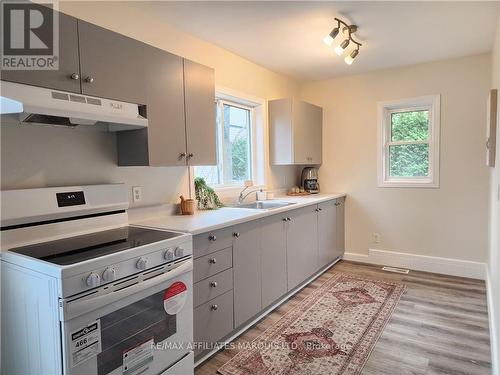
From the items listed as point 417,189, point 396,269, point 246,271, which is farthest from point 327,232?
point 246,271

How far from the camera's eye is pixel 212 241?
2053 mm

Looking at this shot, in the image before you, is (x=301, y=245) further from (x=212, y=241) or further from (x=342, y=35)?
(x=342, y=35)

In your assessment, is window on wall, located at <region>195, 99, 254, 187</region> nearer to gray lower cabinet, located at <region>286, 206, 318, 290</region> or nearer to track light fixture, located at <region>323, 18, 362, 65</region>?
gray lower cabinet, located at <region>286, 206, 318, 290</region>

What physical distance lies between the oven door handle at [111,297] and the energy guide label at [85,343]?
0.08m

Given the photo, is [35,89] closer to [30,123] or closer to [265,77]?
[30,123]

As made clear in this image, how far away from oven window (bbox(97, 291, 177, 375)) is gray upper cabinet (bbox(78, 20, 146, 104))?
1.12m

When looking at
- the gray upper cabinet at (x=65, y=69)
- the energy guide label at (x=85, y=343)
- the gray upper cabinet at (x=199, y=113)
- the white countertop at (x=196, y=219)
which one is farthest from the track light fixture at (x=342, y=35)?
the energy guide label at (x=85, y=343)

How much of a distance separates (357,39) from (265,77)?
1.16 metres

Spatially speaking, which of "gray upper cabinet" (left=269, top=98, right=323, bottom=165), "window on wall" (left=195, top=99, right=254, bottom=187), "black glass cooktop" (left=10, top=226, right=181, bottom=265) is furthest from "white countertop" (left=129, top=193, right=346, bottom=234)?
"gray upper cabinet" (left=269, top=98, right=323, bottom=165)

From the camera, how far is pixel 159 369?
5.32 ft

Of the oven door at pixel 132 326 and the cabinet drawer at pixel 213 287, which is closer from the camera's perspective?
the oven door at pixel 132 326

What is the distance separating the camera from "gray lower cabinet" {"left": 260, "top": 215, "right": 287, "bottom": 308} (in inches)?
102

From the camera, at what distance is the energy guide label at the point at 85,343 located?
1.26 m

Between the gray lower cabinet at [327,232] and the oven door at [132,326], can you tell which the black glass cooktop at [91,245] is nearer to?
the oven door at [132,326]
